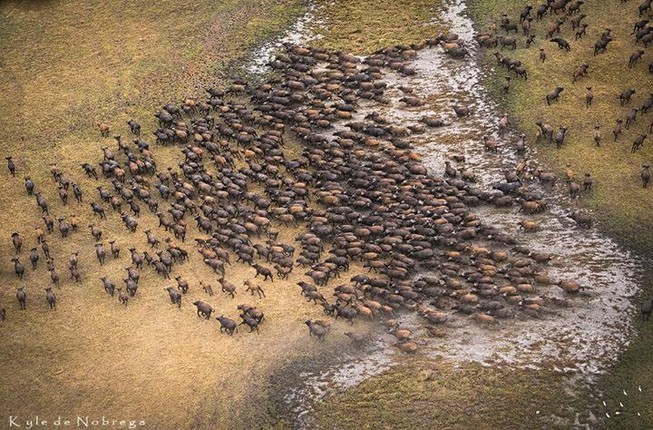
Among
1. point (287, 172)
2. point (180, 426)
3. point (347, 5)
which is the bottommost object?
point (180, 426)

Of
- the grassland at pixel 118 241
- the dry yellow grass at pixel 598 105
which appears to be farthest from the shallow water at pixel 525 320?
the grassland at pixel 118 241

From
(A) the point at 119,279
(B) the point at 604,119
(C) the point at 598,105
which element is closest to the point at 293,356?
(A) the point at 119,279

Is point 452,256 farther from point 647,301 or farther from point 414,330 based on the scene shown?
point 647,301

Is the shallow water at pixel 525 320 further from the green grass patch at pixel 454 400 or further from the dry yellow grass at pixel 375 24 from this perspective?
the dry yellow grass at pixel 375 24

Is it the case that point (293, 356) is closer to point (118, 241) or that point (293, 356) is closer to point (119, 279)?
point (119, 279)

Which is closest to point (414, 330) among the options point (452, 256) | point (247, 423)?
point (452, 256)

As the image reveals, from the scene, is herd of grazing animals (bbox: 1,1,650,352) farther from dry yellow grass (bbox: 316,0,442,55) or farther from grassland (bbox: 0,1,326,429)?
dry yellow grass (bbox: 316,0,442,55)

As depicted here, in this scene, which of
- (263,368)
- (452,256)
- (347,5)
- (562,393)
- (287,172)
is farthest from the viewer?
(347,5)
